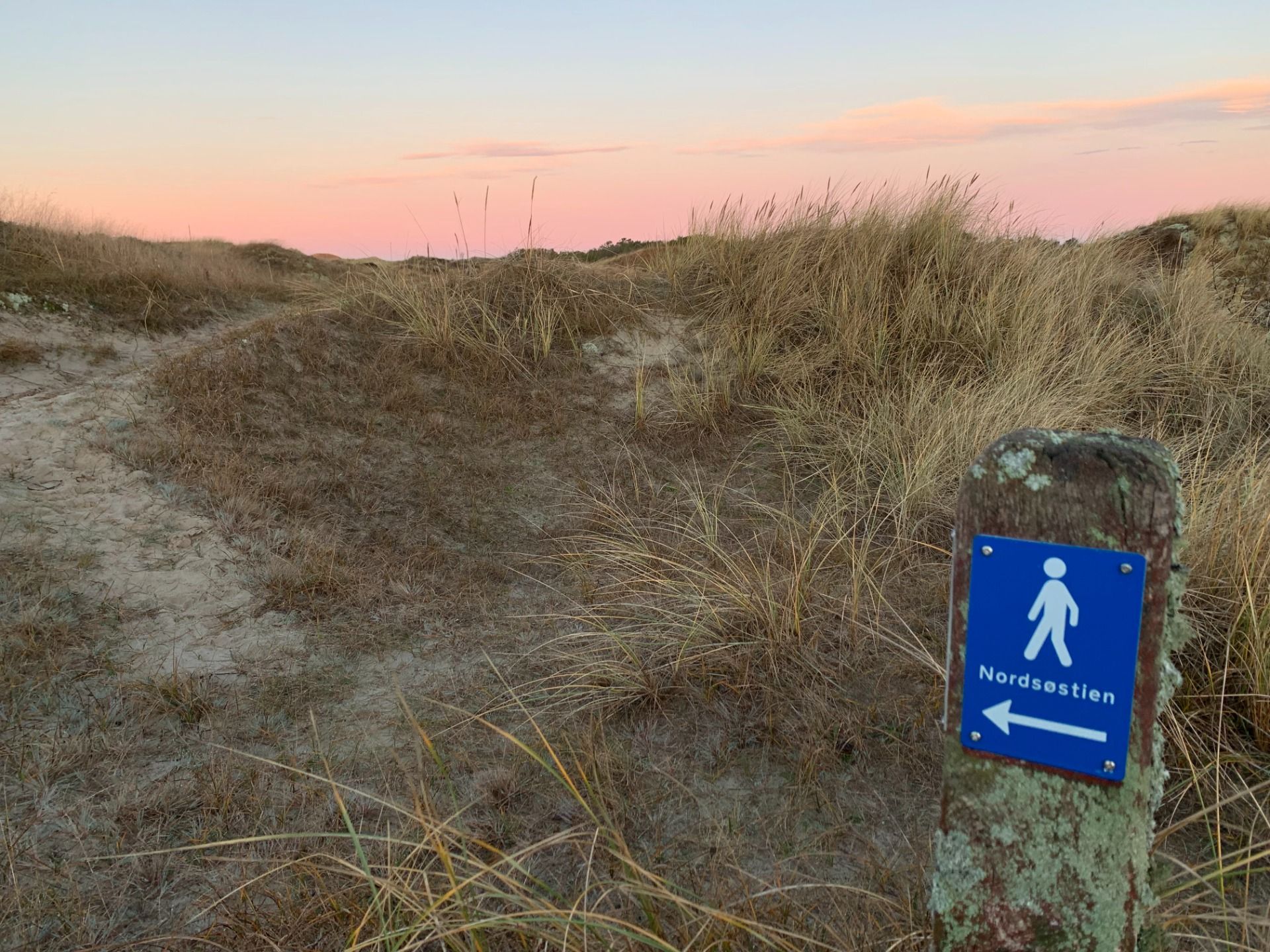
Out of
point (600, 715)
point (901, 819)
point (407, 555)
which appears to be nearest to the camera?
point (901, 819)

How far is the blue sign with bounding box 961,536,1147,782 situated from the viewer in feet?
3.72

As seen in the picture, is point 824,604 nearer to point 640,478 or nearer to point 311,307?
point 640,478

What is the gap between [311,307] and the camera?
700 centimetres

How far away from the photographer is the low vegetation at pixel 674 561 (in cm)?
203

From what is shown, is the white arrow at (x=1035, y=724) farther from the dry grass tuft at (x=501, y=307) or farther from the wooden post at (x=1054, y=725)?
the dry grass tuft at (x=501, y=307)

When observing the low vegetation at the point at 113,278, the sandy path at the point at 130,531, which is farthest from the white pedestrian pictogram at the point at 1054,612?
the low vegetation at the point at 113,278

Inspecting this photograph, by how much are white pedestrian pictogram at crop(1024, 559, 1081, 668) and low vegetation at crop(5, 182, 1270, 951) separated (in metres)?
0.79

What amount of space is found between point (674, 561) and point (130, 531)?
2.74m

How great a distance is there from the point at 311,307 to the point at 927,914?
6616 mm

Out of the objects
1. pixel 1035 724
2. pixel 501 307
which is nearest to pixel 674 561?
pixel 1035 724

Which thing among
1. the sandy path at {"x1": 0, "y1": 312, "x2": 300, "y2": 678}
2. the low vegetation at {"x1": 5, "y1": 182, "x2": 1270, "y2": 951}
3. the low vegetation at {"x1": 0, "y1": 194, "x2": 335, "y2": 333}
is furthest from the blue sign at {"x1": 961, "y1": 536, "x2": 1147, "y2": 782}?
the low vegetation at {"x1": 0, "y1": 194, "x2": 335, "y2": 333}

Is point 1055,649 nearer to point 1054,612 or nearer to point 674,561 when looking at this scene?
point 1054,612

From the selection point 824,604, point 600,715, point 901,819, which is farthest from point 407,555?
point 901,819

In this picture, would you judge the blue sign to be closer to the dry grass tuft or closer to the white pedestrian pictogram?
the white pedestrian pictogram
